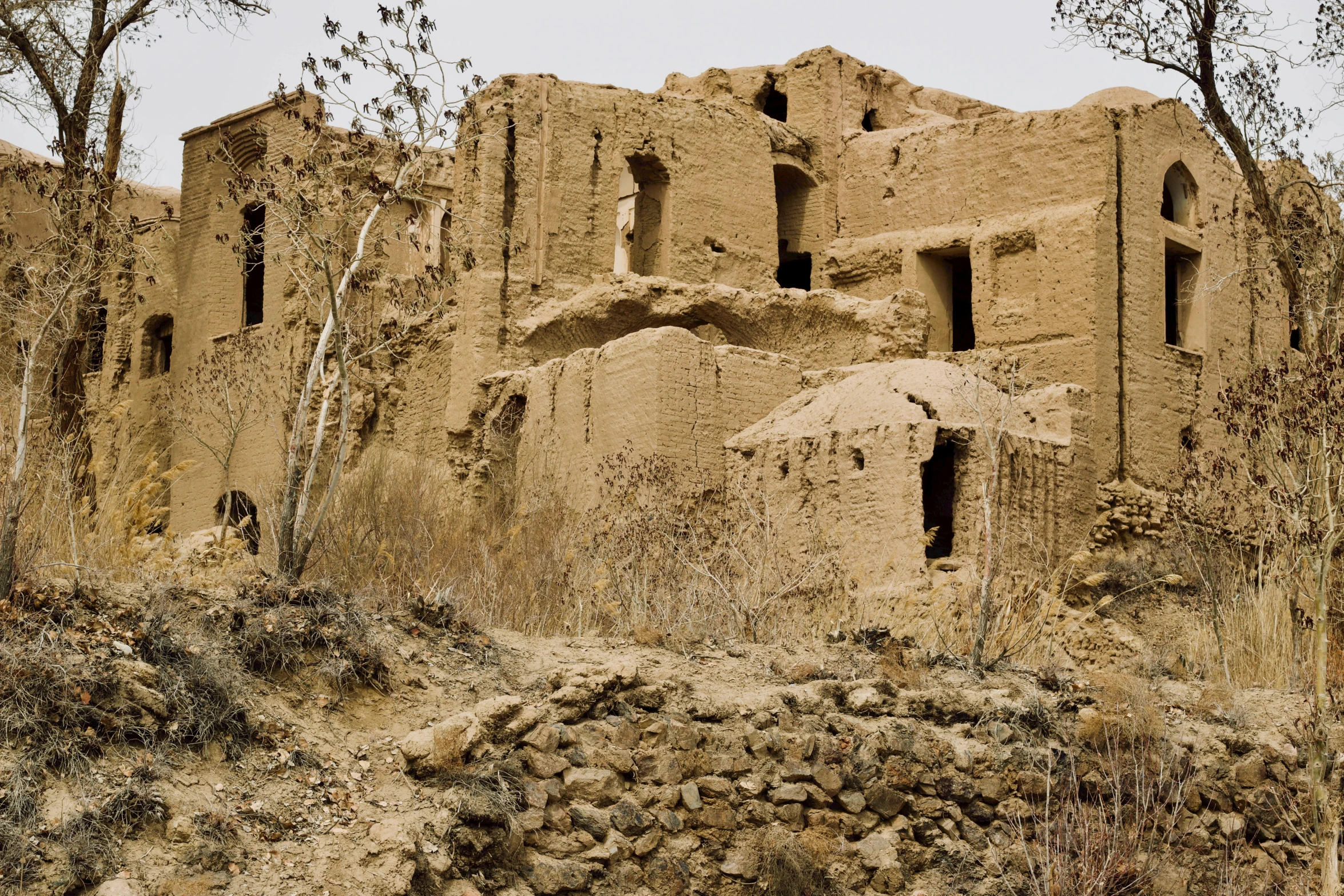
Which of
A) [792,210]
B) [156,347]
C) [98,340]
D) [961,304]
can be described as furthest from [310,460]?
[98,340]

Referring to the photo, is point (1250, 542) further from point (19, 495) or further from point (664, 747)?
point (19, 495)

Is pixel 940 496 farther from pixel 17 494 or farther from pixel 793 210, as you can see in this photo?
pixel 17 494

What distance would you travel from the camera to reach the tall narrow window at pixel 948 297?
899 inches

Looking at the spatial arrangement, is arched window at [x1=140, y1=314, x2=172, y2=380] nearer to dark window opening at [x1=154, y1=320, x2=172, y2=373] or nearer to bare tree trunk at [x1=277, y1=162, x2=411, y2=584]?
dark window opening at [x1=154, y1=320, x2=172, y2=373]

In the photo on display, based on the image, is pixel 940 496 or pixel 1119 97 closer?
pixel 940 496

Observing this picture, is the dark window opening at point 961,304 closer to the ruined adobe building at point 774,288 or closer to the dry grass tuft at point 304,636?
the ruined adobe building at point 774,288

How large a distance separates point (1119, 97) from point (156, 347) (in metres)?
16.2

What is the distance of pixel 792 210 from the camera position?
2503cm

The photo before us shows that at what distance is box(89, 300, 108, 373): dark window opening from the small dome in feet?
52.9

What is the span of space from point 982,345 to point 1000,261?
4.13 ft

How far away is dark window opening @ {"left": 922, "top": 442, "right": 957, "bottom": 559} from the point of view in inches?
642

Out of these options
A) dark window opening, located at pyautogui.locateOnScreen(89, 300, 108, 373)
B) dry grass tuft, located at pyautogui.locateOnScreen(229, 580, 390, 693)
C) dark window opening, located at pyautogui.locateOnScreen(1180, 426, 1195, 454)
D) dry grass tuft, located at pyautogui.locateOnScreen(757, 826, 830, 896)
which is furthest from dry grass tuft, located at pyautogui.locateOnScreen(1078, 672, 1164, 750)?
dark window opening, located at pyautogui.locateOnScreen(89, 300, 108, 373)

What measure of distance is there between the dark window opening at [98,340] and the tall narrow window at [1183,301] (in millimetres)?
16488

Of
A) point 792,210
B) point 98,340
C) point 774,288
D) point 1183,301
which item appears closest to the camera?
point 1183,301
